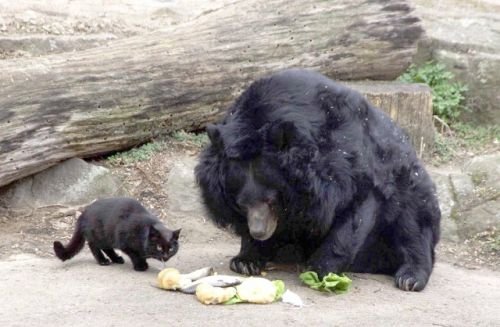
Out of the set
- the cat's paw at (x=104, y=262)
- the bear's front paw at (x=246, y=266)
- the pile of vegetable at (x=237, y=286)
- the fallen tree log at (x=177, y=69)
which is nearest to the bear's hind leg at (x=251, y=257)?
the bear's front paw at (x=246, y=266)

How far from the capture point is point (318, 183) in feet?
18.9

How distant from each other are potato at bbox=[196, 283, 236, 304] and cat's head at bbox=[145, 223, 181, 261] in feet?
2.47

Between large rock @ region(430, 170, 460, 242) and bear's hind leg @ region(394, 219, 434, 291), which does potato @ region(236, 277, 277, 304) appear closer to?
bear's hind leg @ region(394, 219, 434, 291)

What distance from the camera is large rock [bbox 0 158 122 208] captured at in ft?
26.1

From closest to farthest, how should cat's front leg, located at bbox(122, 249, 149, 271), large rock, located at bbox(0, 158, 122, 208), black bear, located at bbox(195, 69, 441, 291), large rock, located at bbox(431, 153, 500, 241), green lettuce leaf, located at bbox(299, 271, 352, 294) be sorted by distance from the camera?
black bear, located at bbox(195, 69, 441, 291), green lettuce leaf, located at bbox(299, 271, 352, 294), cat's front leg, located at bbox(122, 249, 149, 271), large rock, located at bbox(0, 158, 122, 208), large rock, located at bbox(431, 153, 500, 241)

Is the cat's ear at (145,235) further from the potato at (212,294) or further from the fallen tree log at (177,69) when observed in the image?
the fallen tree log at (177,69)

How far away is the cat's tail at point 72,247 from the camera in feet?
21.3

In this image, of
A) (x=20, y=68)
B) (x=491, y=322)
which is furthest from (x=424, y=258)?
(x=20, y=68)

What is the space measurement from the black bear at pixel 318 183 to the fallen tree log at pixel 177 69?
2252mm

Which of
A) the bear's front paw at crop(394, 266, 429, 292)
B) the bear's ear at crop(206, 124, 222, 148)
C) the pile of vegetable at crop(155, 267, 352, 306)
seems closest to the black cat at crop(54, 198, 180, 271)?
the pile of vegetable at crop(155, 267, 352, 306)

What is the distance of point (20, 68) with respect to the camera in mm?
7852

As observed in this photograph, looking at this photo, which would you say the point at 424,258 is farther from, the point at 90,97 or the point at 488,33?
the point at 488,33

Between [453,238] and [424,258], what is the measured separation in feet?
6.56

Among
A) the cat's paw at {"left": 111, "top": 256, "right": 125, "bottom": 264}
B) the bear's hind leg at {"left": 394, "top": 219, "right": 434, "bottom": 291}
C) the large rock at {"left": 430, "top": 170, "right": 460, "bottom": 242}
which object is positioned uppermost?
the cat's paw at {"left": 111, "top": 256, "right": 125, "bottom": 264}
